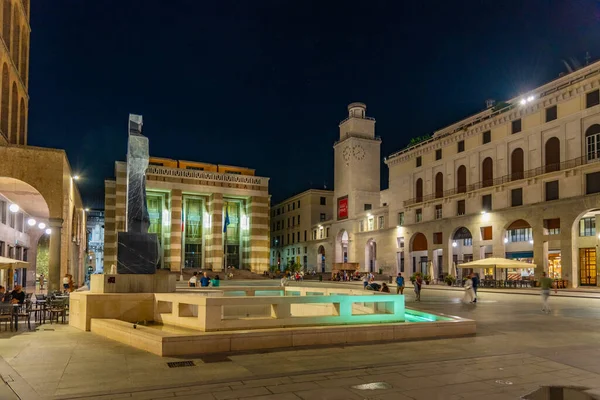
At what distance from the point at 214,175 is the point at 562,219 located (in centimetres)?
5107

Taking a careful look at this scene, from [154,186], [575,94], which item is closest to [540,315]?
[575,94]

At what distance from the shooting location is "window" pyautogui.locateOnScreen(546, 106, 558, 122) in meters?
42.8

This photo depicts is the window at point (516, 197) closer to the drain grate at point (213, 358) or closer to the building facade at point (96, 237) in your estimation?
the drain grate at point (213, 358)

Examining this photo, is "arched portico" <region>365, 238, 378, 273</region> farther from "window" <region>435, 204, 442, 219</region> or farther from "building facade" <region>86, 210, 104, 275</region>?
"building facade" <region>86, 210, 104, 275</region>

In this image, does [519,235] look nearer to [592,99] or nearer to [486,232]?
[486,232]

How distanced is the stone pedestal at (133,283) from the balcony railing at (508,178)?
3556 centimetres

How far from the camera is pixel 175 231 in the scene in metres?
74.2

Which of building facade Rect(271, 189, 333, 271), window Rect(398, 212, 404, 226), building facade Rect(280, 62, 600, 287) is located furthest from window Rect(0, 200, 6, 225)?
building facade Rect(271, 189, 333, 271)

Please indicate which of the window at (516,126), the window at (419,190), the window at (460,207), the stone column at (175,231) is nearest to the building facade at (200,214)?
the stone column at (175,231)

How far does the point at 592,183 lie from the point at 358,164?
39.4 metres

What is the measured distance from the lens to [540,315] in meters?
19.1

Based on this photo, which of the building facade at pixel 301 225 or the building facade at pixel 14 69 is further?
the building facade at pixel 301 225

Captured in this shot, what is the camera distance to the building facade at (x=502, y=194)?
40.2 m

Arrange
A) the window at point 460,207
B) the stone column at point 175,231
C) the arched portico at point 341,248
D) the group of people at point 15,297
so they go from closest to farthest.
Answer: the group of people at point 15,297 < the window at point 460,207 < the stone column at point 175,231 < the arched portico at point 341,248
